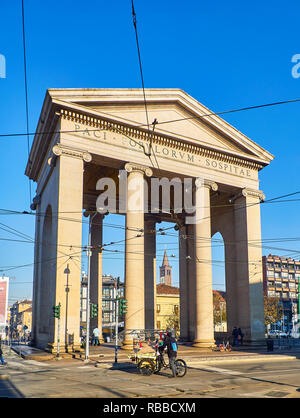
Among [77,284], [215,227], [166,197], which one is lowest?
[77,284]

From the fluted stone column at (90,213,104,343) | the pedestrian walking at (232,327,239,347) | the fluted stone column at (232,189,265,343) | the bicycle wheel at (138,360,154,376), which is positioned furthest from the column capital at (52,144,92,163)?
the pedestrian walking at (232,327,239,347)

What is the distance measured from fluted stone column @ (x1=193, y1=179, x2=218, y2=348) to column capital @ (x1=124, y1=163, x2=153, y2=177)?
4664mm

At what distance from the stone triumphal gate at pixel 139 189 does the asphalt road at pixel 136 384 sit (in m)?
8.59

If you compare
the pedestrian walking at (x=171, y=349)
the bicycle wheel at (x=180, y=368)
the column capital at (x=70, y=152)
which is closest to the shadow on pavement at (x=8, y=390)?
the pedestrian walking at (x=171, y=349)

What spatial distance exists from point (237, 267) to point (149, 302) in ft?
34.4

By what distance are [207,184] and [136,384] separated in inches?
868

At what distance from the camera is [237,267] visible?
119 feet

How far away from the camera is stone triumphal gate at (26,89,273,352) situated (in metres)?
27.0

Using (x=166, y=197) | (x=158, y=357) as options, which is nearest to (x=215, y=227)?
(x=166, y=197)

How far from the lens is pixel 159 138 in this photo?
31922 mm

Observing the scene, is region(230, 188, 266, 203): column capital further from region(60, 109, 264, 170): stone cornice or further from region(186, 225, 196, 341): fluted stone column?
region(186, 225, 196, 341): fluted stone column

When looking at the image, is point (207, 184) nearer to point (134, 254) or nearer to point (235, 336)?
point (134, 254)
